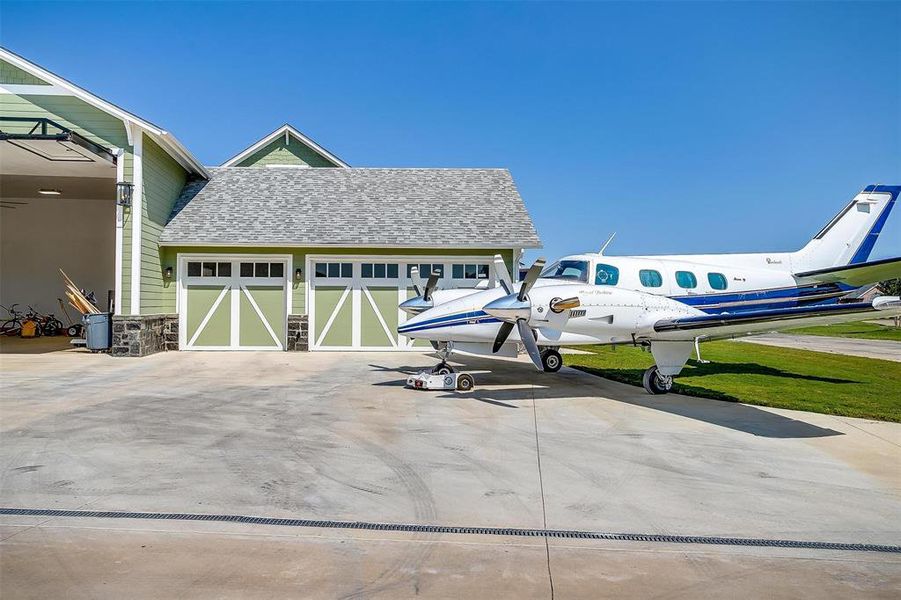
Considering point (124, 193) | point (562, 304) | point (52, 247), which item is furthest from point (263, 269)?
point (52, 247)

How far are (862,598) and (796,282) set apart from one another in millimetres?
11111

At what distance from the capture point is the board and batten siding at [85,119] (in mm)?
16141

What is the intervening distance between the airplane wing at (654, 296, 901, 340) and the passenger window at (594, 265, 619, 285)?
4.39 feet

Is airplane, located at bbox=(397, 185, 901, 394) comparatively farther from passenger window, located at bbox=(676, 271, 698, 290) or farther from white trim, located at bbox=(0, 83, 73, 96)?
white trim, located at bbox=(0, 83, 73, 96)

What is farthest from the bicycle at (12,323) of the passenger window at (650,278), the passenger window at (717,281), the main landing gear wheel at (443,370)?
the passenger window at (717,281)

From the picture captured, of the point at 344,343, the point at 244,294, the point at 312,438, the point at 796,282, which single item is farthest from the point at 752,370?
the point at 244,294

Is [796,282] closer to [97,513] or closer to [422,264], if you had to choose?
[422,264]

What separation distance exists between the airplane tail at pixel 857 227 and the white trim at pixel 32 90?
20.1 metres

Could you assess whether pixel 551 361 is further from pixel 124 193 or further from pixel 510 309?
pixel 124 193

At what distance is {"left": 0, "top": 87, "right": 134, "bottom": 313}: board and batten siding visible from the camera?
16141mm

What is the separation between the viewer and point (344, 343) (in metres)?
18.6

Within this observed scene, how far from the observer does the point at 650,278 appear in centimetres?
1183

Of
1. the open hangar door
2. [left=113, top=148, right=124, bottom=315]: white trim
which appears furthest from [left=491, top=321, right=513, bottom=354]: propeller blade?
the open hangar door

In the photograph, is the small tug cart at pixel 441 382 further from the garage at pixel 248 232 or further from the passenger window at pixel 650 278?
the garage at pixel 248 232
